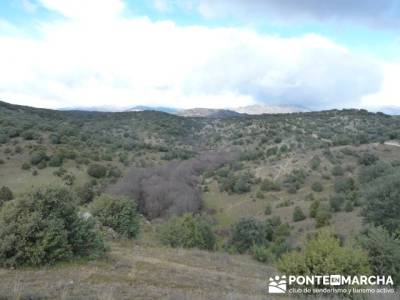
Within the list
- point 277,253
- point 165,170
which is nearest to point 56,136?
point 165,170

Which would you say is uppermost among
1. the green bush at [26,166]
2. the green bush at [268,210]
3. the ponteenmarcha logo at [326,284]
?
the ponteenmarcha logo at [326,284]

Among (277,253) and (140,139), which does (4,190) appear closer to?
(277,253)

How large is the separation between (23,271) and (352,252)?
902 centimetres

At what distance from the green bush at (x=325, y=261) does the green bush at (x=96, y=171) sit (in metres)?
37.5

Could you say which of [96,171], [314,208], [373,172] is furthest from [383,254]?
[96,171]

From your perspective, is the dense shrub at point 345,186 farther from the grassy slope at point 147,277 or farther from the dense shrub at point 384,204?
the dense shrub at point 384,204

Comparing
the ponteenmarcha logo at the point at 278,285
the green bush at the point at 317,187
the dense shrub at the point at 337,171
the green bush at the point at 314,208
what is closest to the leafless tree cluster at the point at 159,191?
the green bush at the point at 314,208

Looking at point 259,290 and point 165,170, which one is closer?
point 259,290

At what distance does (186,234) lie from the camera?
23219 millimetres

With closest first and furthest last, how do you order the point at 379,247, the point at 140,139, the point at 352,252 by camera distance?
the point at 352,252 → the point at 379,247 → the point at 140,139

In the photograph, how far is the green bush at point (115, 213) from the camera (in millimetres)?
19641

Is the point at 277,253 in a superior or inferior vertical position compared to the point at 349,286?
inferior

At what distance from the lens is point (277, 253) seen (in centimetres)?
2650

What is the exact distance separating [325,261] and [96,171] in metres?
38.4
